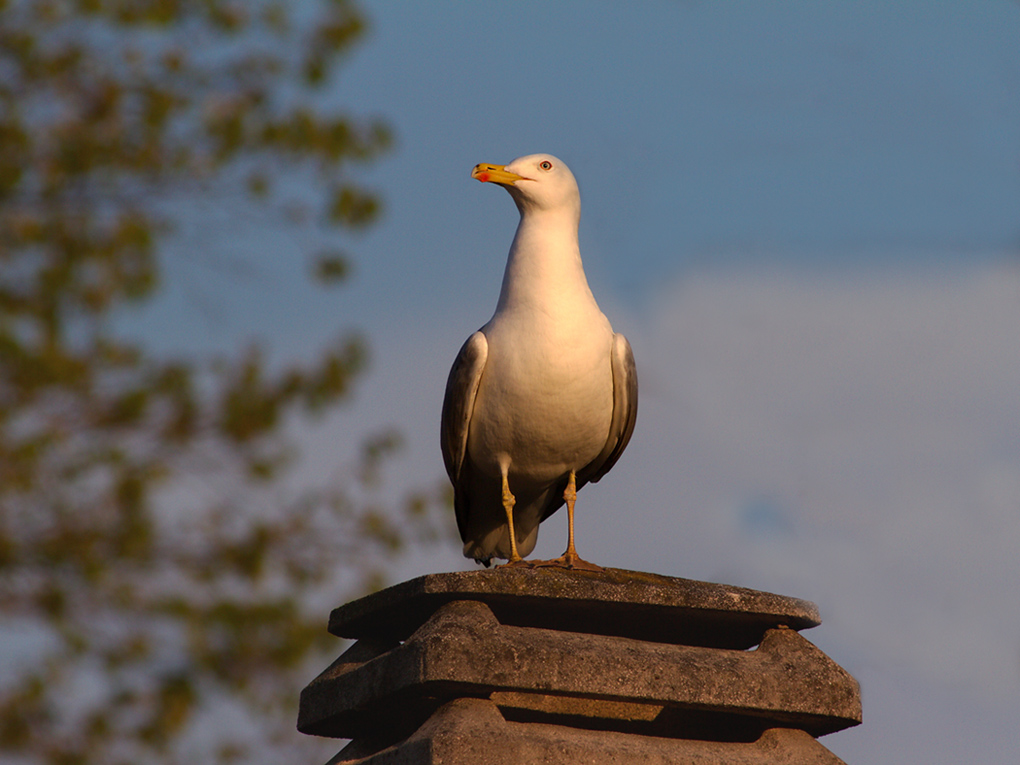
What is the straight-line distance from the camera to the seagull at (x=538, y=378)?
279 inches

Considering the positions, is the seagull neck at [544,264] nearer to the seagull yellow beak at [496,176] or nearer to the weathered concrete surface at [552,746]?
the seagull yellow beak at [496,176]

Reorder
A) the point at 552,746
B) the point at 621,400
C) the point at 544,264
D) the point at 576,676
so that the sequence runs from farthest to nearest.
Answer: the point at 621,400
the point at 544,264
the point at 576,676
the point at 552,746

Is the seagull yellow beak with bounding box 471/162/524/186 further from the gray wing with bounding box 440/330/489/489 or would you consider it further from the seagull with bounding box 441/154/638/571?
the gray wing with bounding box 440/330/489/489

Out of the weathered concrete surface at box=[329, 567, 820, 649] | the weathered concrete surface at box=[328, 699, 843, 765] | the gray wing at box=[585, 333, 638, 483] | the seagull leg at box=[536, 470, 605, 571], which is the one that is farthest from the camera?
the gray wing at box=[585, 333, 638, 483]

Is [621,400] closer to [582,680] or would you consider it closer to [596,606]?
[596,606]

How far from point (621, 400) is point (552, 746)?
2869 mm

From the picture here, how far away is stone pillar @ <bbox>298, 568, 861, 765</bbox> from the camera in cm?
517

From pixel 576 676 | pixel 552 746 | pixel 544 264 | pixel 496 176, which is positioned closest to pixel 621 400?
pixel 544 264

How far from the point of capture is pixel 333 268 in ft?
30.5

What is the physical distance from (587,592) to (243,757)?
7.16 m

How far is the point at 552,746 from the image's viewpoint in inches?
201

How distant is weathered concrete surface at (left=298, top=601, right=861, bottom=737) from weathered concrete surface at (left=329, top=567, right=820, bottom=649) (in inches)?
4.4

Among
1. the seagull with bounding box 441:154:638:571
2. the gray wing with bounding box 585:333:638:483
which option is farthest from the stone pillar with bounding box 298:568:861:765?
the gray wing with bounding box 585:333:638:483

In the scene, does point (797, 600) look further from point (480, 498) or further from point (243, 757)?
point (243, 757)
